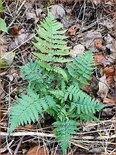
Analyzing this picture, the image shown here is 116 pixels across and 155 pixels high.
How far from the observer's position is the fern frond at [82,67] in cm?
290

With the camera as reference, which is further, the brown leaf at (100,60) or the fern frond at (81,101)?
the brown leaf at (100,60)

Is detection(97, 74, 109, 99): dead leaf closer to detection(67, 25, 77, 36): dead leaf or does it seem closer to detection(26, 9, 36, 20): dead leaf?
detection(67, 25, 77, 36): dead leaf

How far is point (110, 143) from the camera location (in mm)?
2803

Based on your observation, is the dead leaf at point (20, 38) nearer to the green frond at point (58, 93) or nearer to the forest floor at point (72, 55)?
the forest floor at point (72, 55)

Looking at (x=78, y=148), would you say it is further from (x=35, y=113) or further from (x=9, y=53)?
(x=9, y=53)

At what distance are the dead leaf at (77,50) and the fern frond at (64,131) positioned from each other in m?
0.82

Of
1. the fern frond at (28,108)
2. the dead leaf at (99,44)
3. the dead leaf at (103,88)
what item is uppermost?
the dead leaf at (99,44)

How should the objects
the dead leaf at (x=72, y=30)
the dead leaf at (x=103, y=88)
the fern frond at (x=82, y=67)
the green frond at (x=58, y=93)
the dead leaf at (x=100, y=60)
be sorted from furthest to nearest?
1. the dead leaf at (x=72, y=30)
2. the dead leaf at (x=100, y=60)
3. the dead leaf at (x=103, y=88)
4. the fern frond at (x=82, y=67)
5. the green frond at (x=58, y=93)

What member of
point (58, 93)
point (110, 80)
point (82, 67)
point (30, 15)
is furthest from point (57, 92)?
point (30, 15)

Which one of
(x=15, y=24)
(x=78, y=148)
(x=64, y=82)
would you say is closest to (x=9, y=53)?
(x=15, y=24)

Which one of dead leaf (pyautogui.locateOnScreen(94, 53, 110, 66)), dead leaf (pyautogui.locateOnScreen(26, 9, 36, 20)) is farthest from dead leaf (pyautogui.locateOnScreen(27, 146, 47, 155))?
dead leaf (pyautogui.locateOnScreen(26, 9, 36, 20))

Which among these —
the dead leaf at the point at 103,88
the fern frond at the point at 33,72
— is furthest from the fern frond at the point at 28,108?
the dead leaf at the point at 103,88

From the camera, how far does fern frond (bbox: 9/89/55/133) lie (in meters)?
2.58

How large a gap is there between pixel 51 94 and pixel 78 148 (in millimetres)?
470
